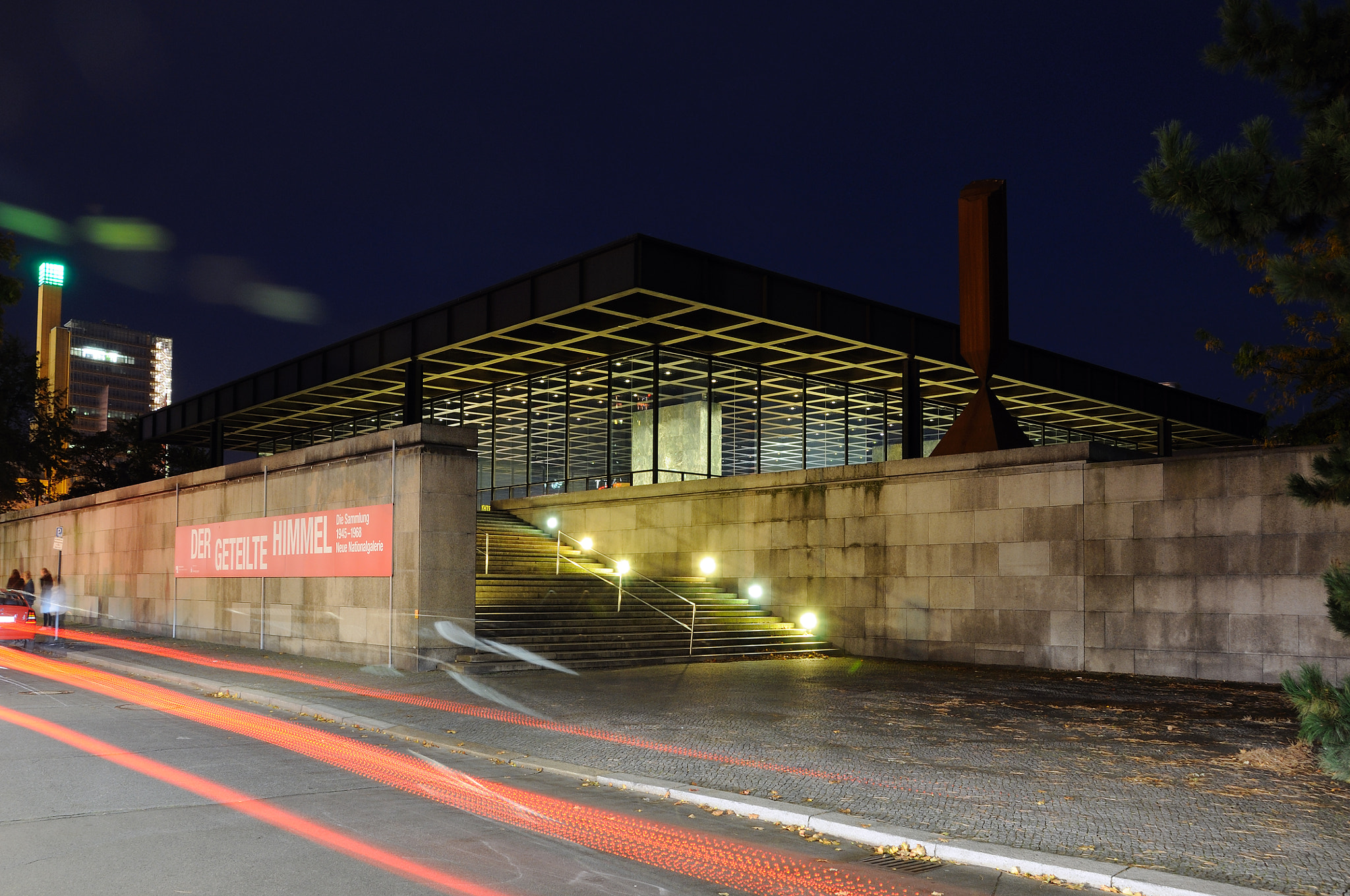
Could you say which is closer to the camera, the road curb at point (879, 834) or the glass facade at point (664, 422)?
the road curb at point (879, 834)

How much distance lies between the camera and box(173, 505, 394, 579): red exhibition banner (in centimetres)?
1717

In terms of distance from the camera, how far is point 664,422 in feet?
104

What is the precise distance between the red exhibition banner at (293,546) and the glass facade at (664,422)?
374 inches

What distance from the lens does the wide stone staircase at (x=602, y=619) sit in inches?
698

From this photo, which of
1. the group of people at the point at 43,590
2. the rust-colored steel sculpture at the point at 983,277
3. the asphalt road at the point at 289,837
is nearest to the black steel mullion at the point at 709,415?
the rust-colored steel sculpture at the point at 983,277

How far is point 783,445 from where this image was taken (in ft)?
122

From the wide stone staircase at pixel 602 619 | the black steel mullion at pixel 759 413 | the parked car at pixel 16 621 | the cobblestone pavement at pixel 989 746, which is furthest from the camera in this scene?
the black steel mullion at pixel 759 413

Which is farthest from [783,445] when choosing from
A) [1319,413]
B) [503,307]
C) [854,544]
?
[1319,413]

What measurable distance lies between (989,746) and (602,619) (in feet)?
36.3

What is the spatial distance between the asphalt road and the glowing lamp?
3067 inches

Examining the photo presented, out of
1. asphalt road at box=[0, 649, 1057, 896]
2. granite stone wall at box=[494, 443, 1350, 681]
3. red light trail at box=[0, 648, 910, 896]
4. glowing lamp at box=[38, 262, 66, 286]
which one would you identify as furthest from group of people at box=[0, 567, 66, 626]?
glowing lamp at box=[38, 262, 66, 286]

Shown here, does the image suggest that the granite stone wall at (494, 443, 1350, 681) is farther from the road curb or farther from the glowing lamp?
the glowing lamp

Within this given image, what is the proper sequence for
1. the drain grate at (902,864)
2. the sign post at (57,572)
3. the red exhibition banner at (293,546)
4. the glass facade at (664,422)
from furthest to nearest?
the glass facade at (664,422), the sign post at (57,572), the red exhibition banner at (293,546), the drain grate at (902,864)

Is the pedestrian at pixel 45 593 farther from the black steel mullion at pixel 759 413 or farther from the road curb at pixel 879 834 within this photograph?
the road curb at pixel 879 834
